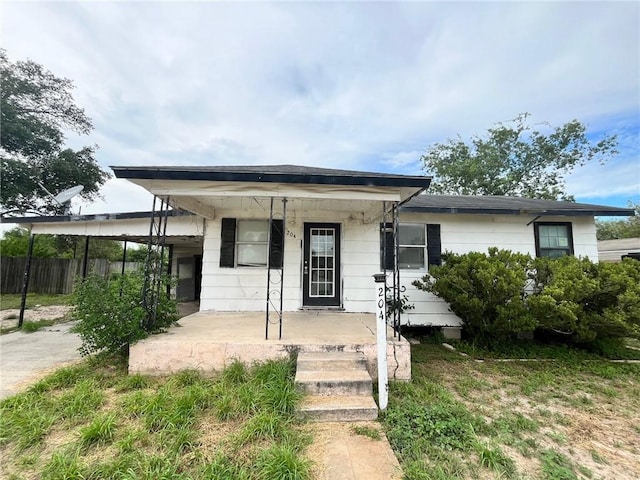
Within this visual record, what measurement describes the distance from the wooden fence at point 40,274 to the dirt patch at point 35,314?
3.78m

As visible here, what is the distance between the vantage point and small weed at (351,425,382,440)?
2314 millimetres

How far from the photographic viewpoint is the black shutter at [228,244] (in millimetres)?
5812

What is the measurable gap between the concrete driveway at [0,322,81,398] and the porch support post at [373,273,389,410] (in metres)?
4.01

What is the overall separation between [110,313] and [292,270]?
3.12 m

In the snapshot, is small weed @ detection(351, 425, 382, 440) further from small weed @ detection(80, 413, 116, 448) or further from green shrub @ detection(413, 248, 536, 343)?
green shrub @ detection(413, 248, 536, 343)

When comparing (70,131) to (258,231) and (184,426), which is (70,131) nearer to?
(258,231)

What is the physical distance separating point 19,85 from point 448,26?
18.6 m

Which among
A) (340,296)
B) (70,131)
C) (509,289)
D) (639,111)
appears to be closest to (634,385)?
(509,289)

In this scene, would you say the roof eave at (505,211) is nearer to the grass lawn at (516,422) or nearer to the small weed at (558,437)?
the grass lawn at (516,422)

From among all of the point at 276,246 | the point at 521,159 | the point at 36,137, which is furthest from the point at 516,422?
the point at 521,159

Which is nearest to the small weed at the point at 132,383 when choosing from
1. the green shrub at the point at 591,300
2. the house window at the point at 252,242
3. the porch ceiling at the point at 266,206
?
the porch ceiling at the point at 266,206

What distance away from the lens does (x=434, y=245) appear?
5.93 meters

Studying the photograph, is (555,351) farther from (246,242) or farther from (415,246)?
(246,242)

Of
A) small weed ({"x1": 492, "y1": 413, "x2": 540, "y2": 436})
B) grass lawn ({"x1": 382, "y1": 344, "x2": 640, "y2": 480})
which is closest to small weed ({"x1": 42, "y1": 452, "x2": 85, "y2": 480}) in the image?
grass lawn ({"x1": 382, "y1": 344, "x2": 640, "y2": 480})
